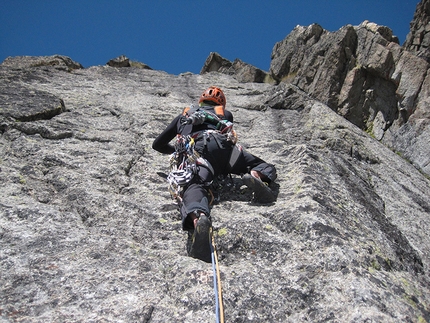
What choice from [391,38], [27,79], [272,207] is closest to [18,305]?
[272,207]

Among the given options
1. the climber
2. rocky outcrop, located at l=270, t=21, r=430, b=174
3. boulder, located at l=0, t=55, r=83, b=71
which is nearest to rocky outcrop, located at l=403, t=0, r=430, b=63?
rocky outcrop, located at l=270, t=21, r=430, b=174

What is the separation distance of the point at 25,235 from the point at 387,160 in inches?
→ 260

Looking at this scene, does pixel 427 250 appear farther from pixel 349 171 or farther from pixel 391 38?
pixel 391 38

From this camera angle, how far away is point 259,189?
16.4ft

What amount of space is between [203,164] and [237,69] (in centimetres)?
1259

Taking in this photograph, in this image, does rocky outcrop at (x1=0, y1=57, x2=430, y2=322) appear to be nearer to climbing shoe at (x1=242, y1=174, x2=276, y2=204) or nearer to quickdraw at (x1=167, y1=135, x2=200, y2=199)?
climbing shoe at (x1=242, y1=174, x2=276, y2=204)

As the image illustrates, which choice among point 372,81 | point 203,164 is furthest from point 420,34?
point 203,164

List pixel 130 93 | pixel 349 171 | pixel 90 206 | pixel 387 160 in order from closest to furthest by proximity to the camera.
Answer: pixel 90 206
pixel 349 171
pixel 387 160
pixel 130 93

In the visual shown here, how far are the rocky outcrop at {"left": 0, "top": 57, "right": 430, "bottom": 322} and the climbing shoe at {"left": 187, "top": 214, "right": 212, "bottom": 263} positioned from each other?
0.42 feet

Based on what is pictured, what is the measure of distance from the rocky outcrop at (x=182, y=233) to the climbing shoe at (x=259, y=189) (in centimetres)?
10

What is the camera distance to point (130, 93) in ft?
35.9

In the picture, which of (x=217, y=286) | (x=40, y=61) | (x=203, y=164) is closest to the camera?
(x=217, y=286)

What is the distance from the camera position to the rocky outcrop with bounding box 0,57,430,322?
347 cm

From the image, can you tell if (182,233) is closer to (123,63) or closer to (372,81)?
(372,81)
